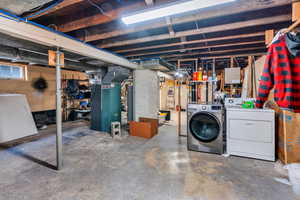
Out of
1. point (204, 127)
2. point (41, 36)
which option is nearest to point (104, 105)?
point (41, 36)

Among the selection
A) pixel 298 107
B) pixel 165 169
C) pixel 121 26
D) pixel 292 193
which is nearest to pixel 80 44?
pixel 121 26

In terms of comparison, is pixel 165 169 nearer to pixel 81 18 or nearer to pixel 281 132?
pixel 281 132

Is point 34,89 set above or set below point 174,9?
below

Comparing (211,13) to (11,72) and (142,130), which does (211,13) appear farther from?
(11,72)

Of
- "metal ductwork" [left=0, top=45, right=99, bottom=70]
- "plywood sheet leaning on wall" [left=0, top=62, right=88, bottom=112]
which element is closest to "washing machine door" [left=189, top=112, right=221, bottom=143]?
"metal ductwork" [left=0, top=45, right=99, bottom=70]

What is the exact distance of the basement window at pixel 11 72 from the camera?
14.9 ft

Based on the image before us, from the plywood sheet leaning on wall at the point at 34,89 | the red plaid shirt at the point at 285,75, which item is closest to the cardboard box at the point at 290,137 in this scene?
the red plaid shirt at the point at 285,75

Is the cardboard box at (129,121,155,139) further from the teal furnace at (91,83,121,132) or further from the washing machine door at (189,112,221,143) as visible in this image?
the washing machine door at (189,112,221,143)

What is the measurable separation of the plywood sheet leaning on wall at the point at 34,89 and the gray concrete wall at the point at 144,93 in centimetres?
370

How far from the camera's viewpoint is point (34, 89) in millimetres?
5266

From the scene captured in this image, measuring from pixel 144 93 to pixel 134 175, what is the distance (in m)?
2.85

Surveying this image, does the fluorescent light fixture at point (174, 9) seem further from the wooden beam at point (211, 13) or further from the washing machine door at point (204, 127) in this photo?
the washing machine door at point (204, 127)

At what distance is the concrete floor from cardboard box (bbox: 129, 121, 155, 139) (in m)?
0.67

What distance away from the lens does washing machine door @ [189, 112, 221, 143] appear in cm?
275
